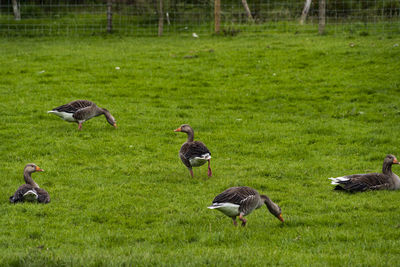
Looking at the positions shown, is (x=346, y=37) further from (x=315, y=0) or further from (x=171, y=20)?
(x=171, y=20)

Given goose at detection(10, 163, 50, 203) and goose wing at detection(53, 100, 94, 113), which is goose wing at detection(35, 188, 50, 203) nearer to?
goose at detection(10, 163, 50, 203)

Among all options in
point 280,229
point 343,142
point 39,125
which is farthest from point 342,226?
point 39,125

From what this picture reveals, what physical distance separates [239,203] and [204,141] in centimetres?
748

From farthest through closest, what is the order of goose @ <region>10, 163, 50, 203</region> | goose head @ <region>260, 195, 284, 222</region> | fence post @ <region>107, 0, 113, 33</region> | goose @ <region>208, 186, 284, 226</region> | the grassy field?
fence post @ <region>107, 0, 113, 33</region>
goose @ <region>10, 163, 50, 203</region>
goose head @ <region>260, 195, 284, 222</region>
goose @ <region>208, 186, 284, 226</region>
the grassy field

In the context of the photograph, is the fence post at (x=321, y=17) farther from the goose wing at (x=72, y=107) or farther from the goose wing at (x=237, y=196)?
the goose wing at (x=237, y=196)

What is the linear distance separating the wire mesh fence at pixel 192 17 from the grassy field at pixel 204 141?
272cm

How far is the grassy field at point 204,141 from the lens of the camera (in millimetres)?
8875

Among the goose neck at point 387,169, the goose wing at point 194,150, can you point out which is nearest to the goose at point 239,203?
the goose wing at point 194,150

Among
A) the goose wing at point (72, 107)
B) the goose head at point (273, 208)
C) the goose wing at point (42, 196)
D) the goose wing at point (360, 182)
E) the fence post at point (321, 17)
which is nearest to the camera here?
the goose head at point (273, 208)

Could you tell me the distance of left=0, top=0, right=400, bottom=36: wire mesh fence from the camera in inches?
1328

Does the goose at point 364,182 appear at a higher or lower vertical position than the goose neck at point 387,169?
lower

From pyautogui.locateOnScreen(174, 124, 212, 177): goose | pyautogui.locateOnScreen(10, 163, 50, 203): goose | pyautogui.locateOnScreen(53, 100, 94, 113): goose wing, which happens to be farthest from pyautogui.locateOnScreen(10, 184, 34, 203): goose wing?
pyautogui.locateOnScreen(53, 100, 94, 113): goose wing

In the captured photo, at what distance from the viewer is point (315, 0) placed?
127 ft

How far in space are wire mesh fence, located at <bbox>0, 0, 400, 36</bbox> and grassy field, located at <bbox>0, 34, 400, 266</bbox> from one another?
272 centimetres
